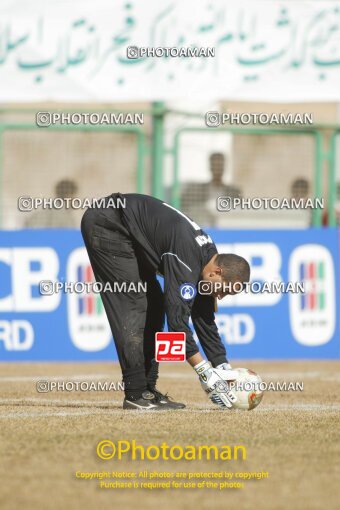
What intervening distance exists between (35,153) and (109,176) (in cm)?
139

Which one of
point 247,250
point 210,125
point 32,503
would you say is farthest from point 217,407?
point 210,125

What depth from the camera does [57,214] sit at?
1526 cm

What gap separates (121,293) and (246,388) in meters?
1.25

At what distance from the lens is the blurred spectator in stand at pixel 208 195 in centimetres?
1558

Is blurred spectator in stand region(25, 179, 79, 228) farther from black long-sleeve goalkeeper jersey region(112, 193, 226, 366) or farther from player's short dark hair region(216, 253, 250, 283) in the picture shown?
player's short dark hair region(216, 253, 250, 283)

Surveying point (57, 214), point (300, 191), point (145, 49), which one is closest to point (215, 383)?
point (57, 214)

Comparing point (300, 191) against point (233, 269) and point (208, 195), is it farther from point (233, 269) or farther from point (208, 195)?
point (233, 269)

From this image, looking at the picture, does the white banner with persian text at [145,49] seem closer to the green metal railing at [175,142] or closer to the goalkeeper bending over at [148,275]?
the green metal railing at [175,142]

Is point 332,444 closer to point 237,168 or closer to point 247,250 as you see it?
point 247,250

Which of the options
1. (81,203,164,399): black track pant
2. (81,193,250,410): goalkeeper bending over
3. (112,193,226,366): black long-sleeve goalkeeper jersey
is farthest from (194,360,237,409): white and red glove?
(81,203,164,399): black track pant

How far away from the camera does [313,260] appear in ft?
50.5

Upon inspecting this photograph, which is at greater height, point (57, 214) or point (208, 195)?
point (208, 195)

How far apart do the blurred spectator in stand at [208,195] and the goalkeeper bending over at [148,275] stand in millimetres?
6016

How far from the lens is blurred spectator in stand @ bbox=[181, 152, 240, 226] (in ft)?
51.1
